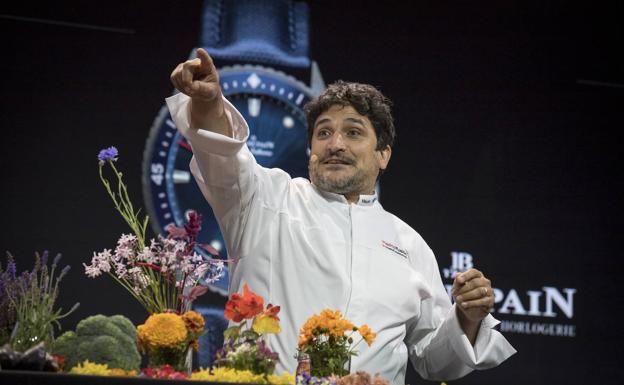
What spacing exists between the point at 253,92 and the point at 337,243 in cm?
129

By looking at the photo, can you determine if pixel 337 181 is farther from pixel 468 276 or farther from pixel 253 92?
pixel 253 92

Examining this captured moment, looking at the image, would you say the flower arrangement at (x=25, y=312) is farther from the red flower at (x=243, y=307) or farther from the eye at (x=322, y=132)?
the eye at (x=322, y=132)

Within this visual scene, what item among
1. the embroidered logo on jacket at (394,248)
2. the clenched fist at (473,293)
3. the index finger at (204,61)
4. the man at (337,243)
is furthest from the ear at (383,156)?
the index finger at (204,61)

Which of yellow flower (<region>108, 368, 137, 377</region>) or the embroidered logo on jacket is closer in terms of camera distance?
yellow flower (<region>108, 368, 137, 377</region>)

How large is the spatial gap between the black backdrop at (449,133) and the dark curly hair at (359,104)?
943mm

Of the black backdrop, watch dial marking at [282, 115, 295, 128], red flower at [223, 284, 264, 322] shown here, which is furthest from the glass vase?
watch dial marking at [282, 115, 295, 128]

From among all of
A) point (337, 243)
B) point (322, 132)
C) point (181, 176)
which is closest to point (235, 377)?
point (337, 243)

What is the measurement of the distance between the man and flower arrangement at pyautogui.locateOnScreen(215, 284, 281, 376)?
16.0 inches

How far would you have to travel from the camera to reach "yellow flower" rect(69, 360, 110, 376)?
1.47 m

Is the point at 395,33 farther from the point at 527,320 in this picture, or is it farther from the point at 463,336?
the point at 463,336

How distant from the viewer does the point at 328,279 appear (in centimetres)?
218

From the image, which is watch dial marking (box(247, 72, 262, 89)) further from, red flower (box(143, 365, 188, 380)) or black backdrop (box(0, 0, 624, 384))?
red flower (box(143, 365, 188, 380))

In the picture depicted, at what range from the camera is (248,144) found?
3.35 meters

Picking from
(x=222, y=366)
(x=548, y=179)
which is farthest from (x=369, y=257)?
(x=548, y=179)
